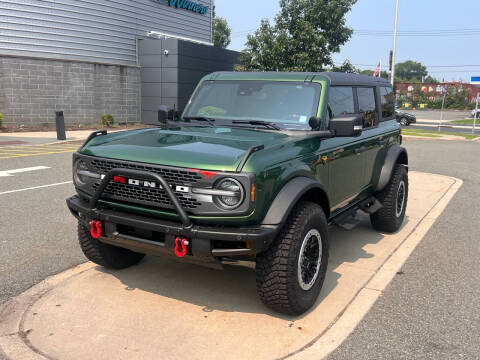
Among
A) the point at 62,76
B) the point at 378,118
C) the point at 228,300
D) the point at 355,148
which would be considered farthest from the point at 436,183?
the point at 62,76

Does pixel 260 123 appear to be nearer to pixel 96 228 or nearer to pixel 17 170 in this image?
pixel 96 228

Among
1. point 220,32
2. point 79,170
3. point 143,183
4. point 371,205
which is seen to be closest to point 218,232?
point 143,183

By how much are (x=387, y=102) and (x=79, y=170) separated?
4169 mm

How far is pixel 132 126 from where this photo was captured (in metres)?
23.6

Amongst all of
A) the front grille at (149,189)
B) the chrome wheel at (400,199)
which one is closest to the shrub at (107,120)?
the chrome wheel at (400,199)

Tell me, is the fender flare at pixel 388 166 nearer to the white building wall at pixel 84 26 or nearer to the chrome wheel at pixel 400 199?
the chrome wheel at pixel 400 199

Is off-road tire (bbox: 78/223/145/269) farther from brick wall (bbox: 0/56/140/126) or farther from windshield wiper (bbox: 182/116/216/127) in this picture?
brick wall (bbox: 0/56/140/126)

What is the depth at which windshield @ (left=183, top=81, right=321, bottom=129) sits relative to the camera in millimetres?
4320

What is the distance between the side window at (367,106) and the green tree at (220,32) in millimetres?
56431

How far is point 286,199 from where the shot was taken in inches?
131

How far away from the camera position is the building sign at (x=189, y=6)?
25.0 m

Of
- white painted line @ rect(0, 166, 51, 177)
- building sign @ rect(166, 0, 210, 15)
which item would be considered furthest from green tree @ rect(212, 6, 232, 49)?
white painted line @ rect(0, 166, 51, 177)

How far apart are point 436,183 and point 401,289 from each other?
6454 millimetres

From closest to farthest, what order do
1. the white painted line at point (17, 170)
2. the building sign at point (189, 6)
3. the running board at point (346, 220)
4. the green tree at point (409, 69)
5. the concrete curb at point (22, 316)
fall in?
the concrete curb at point (22, 316)
the running board at point (346, 220)
the white painted line at point (17, 170)
the building sign at point (189, 6)
the green tree at point (409, 69)
